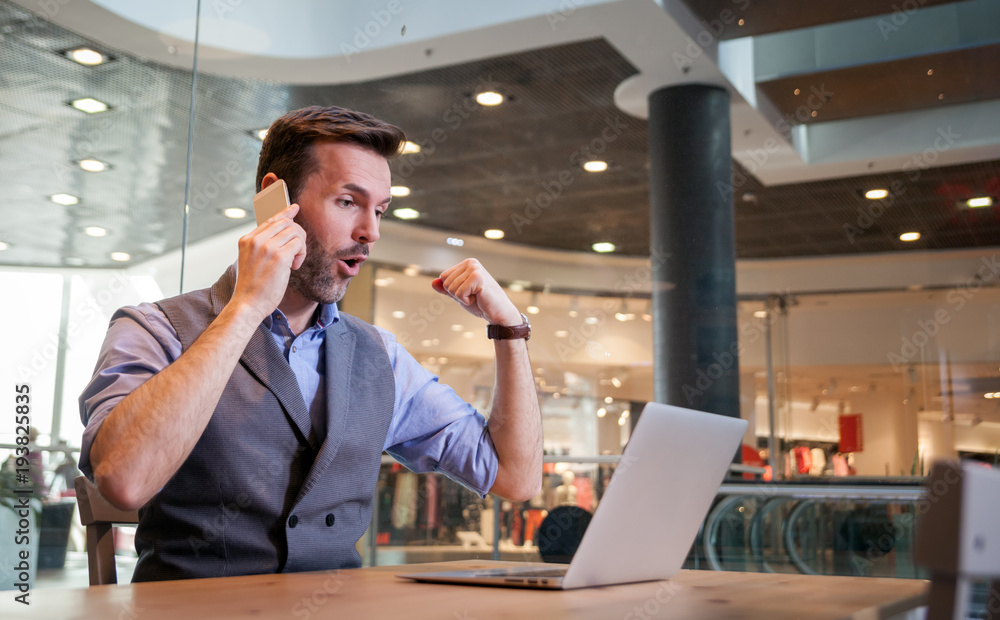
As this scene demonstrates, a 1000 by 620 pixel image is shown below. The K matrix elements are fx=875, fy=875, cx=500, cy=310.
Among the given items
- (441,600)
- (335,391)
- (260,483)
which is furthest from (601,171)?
(441,600)

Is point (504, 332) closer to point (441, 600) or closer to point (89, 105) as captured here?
point (441, 600)

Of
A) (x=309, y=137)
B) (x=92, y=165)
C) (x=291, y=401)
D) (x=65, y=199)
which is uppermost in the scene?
(x=92, y=165)

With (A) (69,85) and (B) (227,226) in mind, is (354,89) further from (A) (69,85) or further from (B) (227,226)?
(A) (69,85)

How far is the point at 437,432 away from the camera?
168cm

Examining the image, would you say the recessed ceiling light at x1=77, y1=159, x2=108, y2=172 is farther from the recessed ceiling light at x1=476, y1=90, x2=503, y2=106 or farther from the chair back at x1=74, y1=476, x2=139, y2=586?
the chair back at x1=74, y1=476, x2=139, y2=586

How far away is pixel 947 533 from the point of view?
0.51m

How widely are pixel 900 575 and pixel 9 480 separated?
393 cm

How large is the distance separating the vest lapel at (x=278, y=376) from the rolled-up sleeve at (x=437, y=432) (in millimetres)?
277

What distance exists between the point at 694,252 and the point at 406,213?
2.22 m

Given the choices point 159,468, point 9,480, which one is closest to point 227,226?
point 9,480

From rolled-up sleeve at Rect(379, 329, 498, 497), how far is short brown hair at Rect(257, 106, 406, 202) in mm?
367

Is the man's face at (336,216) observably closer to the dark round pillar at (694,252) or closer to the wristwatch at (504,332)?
the wristwatch at (504,332)

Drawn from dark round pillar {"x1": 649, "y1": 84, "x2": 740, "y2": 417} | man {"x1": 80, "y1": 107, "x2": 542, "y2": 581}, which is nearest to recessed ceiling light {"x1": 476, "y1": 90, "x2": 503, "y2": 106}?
dark round pillar {"x1": 649, "y1": 84, "x2": 740, "y2": 417}

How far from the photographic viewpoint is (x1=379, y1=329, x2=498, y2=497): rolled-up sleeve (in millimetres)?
1632
